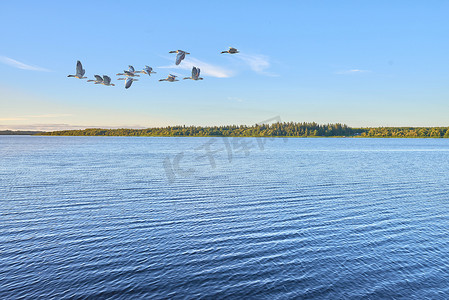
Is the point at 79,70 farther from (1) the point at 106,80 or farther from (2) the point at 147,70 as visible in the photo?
(2) the point at 147,70

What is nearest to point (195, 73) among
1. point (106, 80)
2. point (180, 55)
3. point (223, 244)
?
point (180, 55)

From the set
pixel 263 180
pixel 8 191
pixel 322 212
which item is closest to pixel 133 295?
pixel 322 212

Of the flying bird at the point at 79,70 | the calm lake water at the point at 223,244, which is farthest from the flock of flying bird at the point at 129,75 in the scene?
the calm lake water at the point at 223,244

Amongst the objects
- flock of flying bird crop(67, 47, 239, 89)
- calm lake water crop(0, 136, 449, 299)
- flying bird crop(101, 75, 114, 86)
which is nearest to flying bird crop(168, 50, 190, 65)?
flock of flying bird crop(67, 47, 239, 89)

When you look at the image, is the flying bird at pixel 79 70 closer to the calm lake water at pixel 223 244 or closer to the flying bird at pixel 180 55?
the flying bird at pixel 180 55

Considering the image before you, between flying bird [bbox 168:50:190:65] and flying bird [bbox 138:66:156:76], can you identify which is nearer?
flying bird [bbox 168:50:190:65]

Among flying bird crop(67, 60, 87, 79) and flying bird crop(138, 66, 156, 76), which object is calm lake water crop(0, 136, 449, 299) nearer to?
flying bird crop(67, 60, 87, 79)

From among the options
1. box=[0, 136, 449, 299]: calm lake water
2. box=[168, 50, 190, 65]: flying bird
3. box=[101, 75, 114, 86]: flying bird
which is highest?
box=[168, 50, 190, 65]: flying bird

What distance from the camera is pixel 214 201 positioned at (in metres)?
34.2

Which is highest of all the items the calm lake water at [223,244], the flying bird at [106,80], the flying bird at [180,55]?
the flying bird at [180,55]

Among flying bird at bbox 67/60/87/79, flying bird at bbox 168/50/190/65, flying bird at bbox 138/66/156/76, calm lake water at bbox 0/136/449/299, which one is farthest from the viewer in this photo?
flying bird at bbox 138/66/156/76

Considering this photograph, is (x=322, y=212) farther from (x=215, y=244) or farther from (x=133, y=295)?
(x=133, y=295)

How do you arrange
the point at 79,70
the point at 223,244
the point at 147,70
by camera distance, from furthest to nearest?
the point at 147,70, the point at 79,70, the point at 223,244

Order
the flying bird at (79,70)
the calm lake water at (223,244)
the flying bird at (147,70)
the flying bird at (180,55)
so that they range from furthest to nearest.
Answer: the flying bird at (147,70), the flying bird at (79,70), the flying bird at (180,55), the calm lake water at (223,244)
